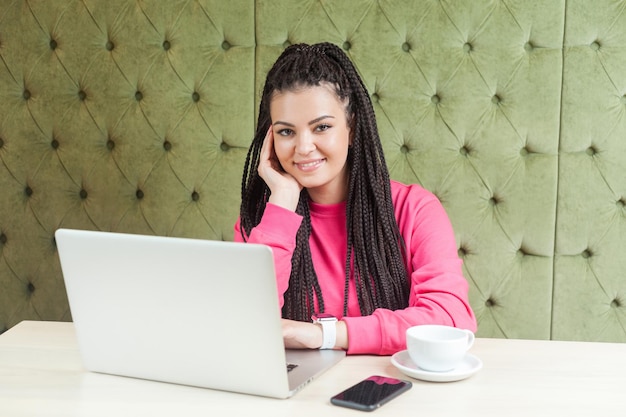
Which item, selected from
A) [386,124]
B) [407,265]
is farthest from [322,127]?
[386,124]

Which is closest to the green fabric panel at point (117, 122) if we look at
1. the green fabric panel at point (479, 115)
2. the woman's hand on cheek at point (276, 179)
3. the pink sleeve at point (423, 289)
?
the green fabric panel at point (479, 115)

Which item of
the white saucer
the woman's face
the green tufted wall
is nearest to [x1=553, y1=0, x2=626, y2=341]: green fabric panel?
the green tufted wall

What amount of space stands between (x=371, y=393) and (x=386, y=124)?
1055 millimetres

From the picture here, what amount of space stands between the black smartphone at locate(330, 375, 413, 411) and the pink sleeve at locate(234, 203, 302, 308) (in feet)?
1.39

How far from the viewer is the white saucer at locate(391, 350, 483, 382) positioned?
0.96 m

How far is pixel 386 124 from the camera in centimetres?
185

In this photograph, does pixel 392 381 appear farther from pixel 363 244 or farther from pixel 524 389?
pixel 363 244

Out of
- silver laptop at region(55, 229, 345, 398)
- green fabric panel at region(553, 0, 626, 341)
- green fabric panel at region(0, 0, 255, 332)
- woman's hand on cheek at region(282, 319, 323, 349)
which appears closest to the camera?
silver laptop at region(55, 229, 345, 398)

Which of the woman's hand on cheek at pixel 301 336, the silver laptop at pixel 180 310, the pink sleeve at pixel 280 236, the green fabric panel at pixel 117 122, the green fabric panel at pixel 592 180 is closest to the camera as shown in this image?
the silver laptop at pixel 180 310

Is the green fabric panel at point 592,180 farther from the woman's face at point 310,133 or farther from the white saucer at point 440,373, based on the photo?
the white saucer at point 440,373

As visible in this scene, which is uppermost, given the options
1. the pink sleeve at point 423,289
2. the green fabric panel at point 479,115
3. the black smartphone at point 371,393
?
the green fabric panel at point 479,115

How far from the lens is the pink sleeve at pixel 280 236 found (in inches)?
53.3

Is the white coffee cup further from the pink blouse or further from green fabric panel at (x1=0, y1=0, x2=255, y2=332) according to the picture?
green fabric panel at (x1=0, y1=0, x2=255, y2=332)

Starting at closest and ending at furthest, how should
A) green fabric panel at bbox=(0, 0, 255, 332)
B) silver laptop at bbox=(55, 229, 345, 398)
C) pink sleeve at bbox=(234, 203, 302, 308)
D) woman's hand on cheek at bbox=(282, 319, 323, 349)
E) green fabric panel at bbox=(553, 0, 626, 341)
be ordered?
1. silver laptop at bbox=(55, 229, 345, 398)
2. woman's hand on cheek at bbox=(282, 319, 323, 349)
3. pink sleeve at bbox=(234, 203, 302, 308)
4. green fabric panel at bbox=(553, 0, 626, 341)
5. green fabric panel at bbox=(0, 0, 255, 332)
